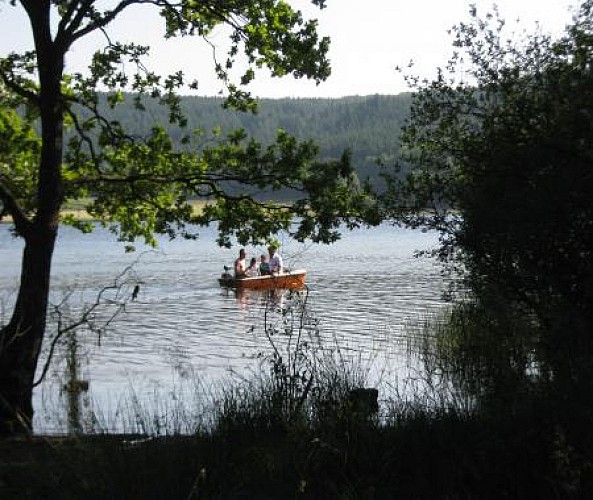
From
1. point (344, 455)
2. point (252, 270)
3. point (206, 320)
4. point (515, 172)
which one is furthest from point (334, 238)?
point (252, 270)

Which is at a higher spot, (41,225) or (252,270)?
(41,225)

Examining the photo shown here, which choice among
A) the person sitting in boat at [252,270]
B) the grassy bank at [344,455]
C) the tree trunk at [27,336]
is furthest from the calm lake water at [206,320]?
the person sitting in boat at [252,270]

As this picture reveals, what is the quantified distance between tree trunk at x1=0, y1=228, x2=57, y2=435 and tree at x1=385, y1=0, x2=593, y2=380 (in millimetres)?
4169

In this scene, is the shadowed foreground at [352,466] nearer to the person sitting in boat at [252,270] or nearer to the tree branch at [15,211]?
the tree branch at [15,211]

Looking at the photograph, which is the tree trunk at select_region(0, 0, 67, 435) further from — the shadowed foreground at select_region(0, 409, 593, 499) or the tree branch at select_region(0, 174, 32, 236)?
the shadowed foreground at select_region(0, 409, 593, 499)

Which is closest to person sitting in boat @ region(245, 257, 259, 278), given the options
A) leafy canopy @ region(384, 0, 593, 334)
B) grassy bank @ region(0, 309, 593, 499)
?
leafy canopy @ region(384, 0, 593, 334)

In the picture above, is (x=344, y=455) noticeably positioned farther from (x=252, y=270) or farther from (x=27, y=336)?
(x=252, y=270)

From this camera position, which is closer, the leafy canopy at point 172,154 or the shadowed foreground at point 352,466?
the shadowed foreground at point 352,466

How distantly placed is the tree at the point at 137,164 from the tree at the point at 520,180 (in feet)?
3.31

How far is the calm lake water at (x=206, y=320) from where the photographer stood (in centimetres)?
1388

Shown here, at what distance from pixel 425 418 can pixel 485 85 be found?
4362 millimetres

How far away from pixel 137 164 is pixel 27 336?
265 cm

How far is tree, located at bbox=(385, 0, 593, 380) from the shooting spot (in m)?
7.82

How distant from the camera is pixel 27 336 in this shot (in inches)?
365
